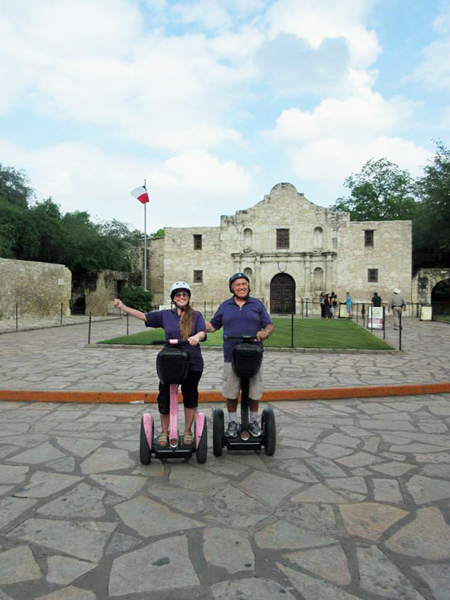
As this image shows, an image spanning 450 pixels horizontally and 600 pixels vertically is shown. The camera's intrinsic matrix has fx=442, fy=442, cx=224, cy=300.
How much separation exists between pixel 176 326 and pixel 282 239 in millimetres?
29155

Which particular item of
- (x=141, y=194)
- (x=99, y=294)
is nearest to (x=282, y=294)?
(x=141, y=194)

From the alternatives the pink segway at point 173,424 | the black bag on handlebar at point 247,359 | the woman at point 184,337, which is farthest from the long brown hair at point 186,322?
the black bag on handlebar at point 247,359

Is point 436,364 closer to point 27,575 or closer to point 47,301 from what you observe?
point 27,575

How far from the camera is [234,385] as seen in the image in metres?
4.02

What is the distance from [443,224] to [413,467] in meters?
29.6

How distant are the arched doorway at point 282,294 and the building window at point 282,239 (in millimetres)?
2017

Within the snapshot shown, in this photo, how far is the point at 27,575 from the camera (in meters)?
2.25

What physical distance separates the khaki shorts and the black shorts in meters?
0.29

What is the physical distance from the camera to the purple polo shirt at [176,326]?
12.6 feet

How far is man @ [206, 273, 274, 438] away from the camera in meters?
3.98

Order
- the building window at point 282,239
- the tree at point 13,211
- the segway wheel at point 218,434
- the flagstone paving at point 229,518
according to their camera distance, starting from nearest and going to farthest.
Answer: the flagstone paving at point 229,518
the segway wheel at point 218,434
the tree at point 13,211
the building window at point 282,239

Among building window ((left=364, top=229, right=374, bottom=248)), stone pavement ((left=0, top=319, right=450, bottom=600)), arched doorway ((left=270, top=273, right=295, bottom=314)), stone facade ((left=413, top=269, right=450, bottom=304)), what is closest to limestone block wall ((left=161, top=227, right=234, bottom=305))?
arched doorway ((left=270, top=273, right=295, bottom=314))

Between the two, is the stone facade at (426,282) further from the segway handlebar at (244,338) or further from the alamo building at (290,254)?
the segway handlebar at (244,338)

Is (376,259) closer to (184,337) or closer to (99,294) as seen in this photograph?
(99,294)
